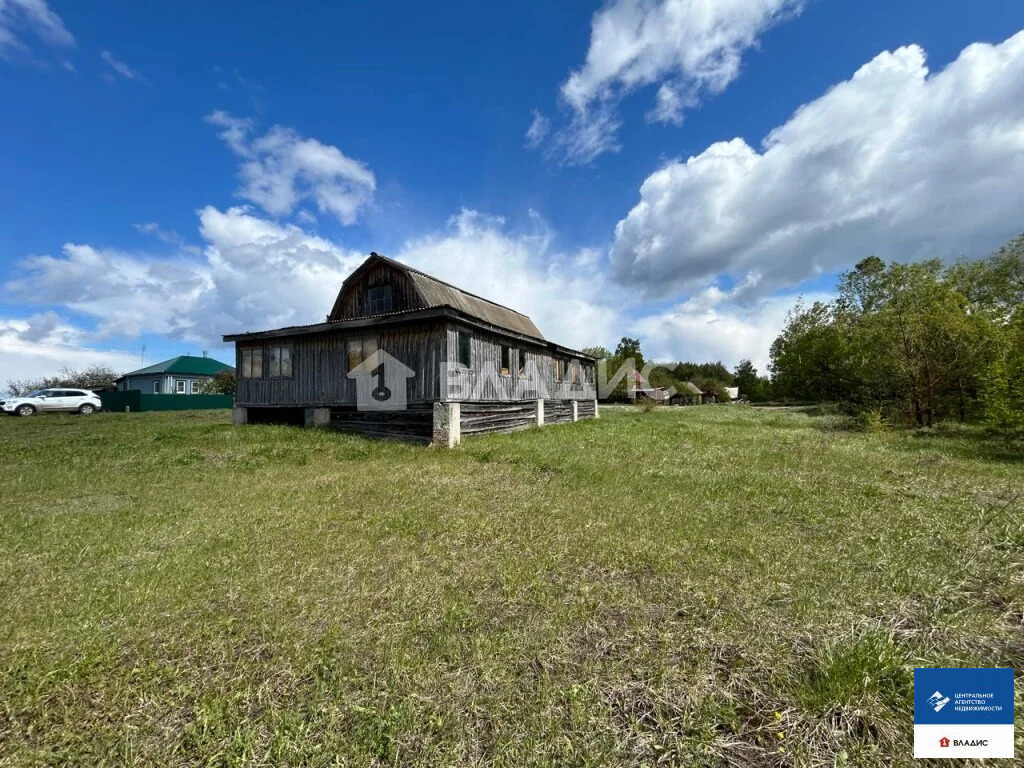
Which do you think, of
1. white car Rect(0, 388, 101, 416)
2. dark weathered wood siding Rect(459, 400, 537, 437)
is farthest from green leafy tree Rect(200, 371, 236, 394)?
dark weathered wood siding Rect(459, 400, 537, 437)

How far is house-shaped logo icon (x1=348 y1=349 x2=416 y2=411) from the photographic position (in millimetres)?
13891

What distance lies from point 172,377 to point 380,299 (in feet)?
130

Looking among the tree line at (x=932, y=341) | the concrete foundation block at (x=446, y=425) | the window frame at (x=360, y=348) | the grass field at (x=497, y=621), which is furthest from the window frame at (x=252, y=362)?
the tree line at (x=932, y=341)

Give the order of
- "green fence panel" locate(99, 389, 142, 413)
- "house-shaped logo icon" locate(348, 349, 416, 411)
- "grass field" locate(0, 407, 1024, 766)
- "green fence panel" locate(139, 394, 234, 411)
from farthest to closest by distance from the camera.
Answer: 1. "green fence panel" locate(139, 394, 234, 411)
2. "green fence panel" locate(99, 389, 142, 413)
3. "house-shaped logo icon" locate(348, 349, 416, 411)
4. "grass field" locate(0, 407, 1024, 766)

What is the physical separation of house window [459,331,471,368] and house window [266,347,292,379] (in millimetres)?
7394

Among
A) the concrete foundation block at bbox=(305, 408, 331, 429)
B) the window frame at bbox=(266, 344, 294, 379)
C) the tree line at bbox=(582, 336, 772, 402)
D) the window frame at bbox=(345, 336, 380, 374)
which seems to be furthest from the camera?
the tree line at bbox=(582, 336, 772, 402)

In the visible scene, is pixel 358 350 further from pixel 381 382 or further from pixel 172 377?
pixel 172 377

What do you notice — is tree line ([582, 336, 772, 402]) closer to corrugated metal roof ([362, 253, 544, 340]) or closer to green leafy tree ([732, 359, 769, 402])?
green leafy tree ([732, 359, 769, 402])

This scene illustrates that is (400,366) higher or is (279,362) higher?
(279,362)

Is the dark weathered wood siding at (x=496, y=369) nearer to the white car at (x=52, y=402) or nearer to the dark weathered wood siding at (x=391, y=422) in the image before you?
the dark weathered wood siding at (x=391, y=422)

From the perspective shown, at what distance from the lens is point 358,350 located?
14.8 metres

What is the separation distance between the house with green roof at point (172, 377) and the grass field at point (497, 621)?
45164 mm

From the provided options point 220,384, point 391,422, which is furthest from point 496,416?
point 220,384

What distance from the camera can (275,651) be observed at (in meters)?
3.03
